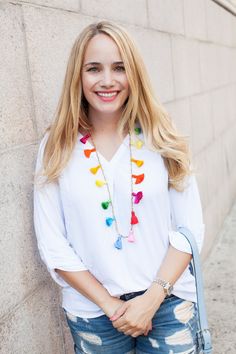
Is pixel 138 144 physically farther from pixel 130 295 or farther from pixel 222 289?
pixel 222 289

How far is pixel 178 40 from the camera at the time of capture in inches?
167

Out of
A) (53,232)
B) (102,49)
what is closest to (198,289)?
(53,232)

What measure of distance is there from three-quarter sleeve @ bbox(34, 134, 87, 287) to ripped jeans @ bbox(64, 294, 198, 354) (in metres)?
0.24

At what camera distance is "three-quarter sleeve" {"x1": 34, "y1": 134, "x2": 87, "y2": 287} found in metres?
1.88

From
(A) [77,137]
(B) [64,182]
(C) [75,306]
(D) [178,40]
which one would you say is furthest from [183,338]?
(D) [178,40]

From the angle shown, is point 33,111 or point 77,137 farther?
point 33,111

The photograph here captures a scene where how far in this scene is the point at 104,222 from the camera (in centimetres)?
187

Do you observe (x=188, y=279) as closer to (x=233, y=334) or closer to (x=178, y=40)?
(x=233, y=334)

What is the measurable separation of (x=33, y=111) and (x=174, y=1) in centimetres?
242

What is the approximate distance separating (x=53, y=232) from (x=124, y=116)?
1.68 ft

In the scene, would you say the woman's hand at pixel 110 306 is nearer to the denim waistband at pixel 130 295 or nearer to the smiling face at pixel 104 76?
the denim waistband at pixel 130 295

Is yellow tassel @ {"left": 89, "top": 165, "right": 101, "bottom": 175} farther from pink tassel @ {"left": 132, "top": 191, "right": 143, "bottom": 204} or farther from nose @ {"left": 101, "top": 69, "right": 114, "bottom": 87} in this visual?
nose @ {"left": 101, "top": 69, "right": 114, "bottom": 87}

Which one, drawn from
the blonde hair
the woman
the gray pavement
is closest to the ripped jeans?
the woman

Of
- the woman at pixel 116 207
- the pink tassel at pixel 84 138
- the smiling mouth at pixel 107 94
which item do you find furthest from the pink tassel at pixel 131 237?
the smiling mouth at pixel 107 94
